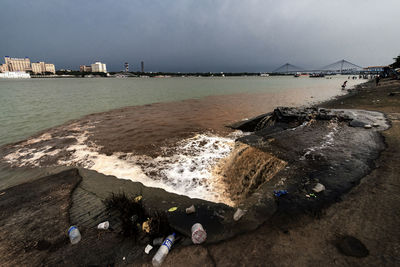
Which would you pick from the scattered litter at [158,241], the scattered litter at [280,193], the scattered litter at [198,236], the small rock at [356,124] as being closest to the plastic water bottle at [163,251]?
the scattered litter at [158,241]

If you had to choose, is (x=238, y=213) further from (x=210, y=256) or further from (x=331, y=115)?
(x=331, y=115)

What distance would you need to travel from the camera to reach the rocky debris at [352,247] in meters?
2.66

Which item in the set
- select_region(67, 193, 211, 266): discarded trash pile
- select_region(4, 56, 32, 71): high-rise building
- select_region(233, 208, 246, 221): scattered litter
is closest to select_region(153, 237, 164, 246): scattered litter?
select_region(67, 193, 211, 266): discarded trash pile

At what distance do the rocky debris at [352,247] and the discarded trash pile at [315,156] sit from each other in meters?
0.73

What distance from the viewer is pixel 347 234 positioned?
118 inches

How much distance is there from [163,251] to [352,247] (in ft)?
9.98

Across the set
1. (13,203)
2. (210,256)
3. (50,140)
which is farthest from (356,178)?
(50,140)

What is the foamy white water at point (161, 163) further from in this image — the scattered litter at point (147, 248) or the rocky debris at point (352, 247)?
the rocky debris at point (352, 247)

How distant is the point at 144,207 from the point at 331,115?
464 inches

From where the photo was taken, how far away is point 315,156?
237 inches

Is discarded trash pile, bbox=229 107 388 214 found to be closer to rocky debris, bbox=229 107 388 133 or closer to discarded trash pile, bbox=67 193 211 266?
rocky debris, bbox=229 107 388 133

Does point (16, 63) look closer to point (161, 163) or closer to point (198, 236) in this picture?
point (161, 163)

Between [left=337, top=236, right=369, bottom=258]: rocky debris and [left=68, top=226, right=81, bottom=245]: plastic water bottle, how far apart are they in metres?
4.68

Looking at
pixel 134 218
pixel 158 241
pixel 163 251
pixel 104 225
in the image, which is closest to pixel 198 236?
pixel 163 251
